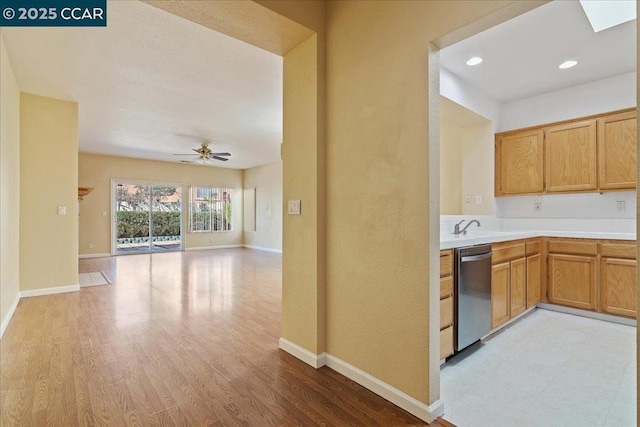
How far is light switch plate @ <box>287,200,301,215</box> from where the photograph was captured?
7.98 feet

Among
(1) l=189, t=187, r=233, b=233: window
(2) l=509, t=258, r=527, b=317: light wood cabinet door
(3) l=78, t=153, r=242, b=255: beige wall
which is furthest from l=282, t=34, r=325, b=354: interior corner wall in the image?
(1) l=189, t=187, r=233, b=233: window

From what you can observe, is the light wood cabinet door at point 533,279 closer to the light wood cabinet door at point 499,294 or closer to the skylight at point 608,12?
the light wood cabinet door at point 499,294

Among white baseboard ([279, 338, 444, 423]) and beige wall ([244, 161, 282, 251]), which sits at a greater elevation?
beige wall ([244, 161, 282, 251])

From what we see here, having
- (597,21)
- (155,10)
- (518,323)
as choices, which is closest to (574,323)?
(518,323)

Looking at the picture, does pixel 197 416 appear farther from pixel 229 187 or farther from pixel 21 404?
pixel 229 187

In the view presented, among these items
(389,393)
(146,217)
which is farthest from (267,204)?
(389,393)

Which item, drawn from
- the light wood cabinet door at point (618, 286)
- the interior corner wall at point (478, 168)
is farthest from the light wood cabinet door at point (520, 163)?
the light wood cabinet door at point (618, 286)

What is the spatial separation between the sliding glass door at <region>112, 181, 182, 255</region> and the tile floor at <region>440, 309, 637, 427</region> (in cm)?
913

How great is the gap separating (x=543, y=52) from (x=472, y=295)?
8.09ft

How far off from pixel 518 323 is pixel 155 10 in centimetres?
450

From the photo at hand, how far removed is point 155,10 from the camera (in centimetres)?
250

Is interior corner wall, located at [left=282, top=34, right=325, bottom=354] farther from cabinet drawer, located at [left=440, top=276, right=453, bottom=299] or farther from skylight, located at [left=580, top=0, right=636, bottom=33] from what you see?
skylight, located at [left=580, top=0, right=636, bottom=33]

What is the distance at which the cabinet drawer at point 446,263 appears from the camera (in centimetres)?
219

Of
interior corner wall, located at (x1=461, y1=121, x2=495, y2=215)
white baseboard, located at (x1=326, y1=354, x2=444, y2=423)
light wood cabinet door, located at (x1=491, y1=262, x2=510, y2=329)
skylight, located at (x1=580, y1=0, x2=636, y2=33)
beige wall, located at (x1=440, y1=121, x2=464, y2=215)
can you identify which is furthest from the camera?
beige wall, located at (x1=440, y1=121, x2=464, y2=215)
